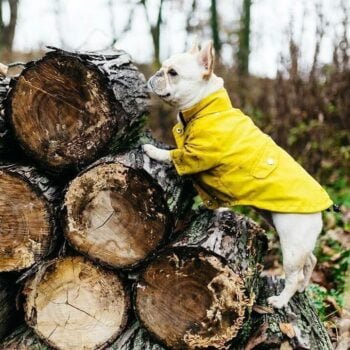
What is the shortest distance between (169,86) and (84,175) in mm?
828

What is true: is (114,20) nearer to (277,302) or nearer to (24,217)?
(24,217)

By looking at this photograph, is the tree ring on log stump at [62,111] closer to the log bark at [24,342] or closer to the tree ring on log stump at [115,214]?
the tree ring on log stump at [115,214]

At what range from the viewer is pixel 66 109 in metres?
3.32

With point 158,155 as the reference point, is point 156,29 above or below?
below

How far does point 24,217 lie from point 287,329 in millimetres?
1807

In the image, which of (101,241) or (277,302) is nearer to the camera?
(101,241)

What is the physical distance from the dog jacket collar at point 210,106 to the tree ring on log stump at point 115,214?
594 millimetres

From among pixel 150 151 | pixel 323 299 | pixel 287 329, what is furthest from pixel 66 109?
pixel 323 299

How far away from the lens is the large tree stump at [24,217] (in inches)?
127

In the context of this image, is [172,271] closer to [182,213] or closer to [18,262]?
[182,213]

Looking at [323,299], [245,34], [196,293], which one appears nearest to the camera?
[196,293]

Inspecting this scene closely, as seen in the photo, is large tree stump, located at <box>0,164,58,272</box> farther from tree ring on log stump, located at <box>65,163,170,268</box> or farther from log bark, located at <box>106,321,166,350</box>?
log bark, located at <box>106,321,166,350</box>

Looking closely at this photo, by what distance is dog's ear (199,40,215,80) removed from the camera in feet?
11.2

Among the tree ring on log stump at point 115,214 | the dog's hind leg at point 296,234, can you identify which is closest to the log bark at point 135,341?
the tree ring on log stump at point 115,214
